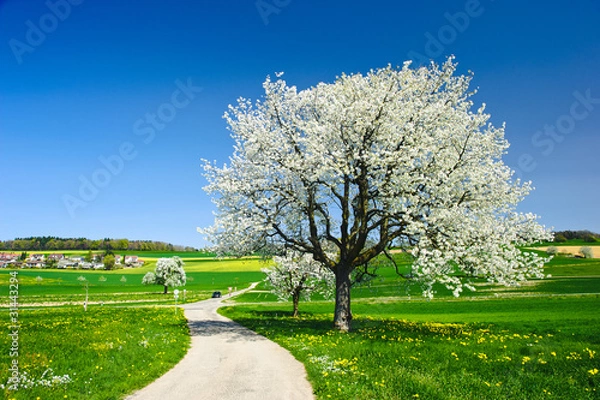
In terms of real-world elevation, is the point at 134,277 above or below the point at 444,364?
below

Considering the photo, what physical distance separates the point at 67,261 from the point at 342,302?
177 metres

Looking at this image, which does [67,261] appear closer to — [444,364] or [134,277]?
[134,277]

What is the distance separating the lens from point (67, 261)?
168875 mm

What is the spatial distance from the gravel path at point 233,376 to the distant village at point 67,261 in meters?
167

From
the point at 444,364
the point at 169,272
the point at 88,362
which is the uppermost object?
the point at 169,272

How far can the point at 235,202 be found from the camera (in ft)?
77.8

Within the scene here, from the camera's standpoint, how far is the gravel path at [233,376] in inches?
423

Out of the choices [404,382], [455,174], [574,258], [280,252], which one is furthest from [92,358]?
[574,258]

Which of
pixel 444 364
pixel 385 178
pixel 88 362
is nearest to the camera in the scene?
pixel 444 364

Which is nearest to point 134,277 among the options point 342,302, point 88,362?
point 342,302

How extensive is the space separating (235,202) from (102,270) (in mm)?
160086

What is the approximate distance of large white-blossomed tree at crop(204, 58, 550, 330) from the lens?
2078 cm

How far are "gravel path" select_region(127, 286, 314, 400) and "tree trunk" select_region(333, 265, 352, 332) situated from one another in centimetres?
516

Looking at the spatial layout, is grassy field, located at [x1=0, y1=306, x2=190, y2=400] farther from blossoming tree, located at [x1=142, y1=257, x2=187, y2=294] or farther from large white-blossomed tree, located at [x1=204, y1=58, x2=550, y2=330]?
blossoming tree, located at [x1=142, y1=257, x2=187, y2=294]
